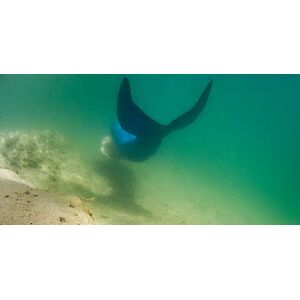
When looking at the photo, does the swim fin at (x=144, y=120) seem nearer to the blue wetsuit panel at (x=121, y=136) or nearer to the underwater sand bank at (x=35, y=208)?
the blue wetsuit panel at (x=121, y=136)

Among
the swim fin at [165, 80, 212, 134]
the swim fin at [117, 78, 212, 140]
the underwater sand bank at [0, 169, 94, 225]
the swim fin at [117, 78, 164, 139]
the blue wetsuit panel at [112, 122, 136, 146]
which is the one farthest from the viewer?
the blue wetsuit panel at [112, 122, 136, 146]

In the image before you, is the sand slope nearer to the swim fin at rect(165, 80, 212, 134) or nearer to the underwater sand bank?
the underwater sand bank

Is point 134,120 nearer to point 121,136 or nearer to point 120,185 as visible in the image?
point 121,136

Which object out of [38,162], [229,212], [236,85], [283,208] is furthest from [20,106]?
[236,85]

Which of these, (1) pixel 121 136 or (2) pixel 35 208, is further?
(1) pixel 121 136

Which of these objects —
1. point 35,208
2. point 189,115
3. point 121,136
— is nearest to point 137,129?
point 121,136

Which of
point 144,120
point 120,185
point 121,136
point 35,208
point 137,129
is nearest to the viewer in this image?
point 35,208

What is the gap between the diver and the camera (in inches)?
225

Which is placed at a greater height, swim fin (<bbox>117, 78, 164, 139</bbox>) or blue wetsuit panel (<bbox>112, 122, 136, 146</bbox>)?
blue wetsuit panel (<bbox>112, 122, 136, 146</bbox>)

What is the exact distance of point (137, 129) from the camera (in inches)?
244

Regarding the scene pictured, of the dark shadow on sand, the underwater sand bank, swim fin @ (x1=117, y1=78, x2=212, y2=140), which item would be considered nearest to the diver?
swim fin @ (x1=117, y1=78, x2=212, y2=140)

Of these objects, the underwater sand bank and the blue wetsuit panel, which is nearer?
the underwater sand bank

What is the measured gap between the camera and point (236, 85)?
3506cm

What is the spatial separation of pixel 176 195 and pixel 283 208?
5403 millimetres
